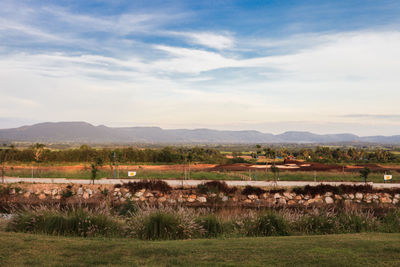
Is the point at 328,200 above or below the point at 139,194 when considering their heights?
below

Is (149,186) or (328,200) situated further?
(149,186)

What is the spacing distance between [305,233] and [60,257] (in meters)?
7.65

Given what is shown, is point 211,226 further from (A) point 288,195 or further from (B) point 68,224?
(A) point 288,195

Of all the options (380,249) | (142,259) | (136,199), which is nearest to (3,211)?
(136,199)

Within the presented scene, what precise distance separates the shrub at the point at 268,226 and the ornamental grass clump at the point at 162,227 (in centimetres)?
171

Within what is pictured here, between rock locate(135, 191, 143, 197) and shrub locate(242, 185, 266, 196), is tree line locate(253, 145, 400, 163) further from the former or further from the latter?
rock locate(135, 191, 143, 197)

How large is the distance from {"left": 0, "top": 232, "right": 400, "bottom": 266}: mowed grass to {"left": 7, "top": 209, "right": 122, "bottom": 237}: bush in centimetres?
188

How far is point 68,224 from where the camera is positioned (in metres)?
10.6

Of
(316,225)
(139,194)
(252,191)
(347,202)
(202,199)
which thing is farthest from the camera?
(252,191)

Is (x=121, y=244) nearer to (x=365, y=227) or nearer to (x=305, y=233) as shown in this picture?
(x=305, y=233)

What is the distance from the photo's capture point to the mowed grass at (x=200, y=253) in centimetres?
669

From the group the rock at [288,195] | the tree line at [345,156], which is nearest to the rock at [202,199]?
the rock at [288,195]

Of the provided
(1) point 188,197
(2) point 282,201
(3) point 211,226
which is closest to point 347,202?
(2) point 282,201

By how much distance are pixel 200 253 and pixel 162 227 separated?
308 centimetres
